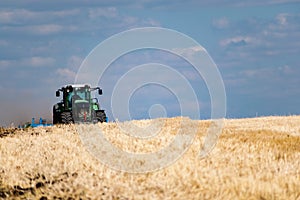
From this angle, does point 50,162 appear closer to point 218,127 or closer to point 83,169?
point 83,169

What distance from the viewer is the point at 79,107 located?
33062 mm

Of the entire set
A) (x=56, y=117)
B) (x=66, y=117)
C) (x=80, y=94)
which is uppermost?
(x=80, y=94)

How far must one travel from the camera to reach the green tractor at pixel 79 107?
32781 millimetres

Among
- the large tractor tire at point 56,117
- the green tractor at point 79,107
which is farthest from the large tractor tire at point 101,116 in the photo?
the large tractor tire at point 56,117

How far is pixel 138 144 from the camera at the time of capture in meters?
16.3

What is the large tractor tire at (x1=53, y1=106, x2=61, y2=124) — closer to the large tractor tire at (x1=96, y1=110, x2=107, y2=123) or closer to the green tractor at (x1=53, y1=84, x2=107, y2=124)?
the green tractor at (x1=53, y1=84, x2=107, y2=124)

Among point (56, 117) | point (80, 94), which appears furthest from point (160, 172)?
point (56, 117)

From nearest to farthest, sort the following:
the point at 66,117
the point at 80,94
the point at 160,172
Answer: the point at 160,172, the point at 66,117, the point at 80,94

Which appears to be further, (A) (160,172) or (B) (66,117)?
(B) (66,117)

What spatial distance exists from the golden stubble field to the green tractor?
13.2m

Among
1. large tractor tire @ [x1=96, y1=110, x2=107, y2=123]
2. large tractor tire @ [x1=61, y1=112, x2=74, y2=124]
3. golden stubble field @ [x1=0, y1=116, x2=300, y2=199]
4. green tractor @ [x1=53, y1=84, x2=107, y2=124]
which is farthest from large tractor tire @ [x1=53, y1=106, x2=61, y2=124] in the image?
golden stubble field @ [x1=0, y1=116, x2=300, y2=199]

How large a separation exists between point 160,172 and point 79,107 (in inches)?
818

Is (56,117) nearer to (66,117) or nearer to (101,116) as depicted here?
(66,117)

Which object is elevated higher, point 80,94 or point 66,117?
point 80,94
